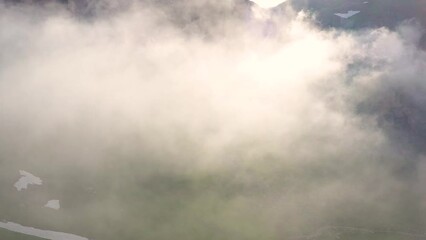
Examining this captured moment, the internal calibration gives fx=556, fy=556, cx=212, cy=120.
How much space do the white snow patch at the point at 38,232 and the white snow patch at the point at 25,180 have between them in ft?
45.0

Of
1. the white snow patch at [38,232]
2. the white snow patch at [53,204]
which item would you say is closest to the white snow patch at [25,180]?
the white snow patch at [53,204]

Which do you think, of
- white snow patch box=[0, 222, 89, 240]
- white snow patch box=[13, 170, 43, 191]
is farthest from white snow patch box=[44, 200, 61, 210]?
white snow patch box=[13, 170, 43, 191]

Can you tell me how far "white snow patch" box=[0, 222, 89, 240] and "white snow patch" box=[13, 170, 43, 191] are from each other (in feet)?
45.0

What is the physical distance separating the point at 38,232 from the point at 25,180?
21.7 metres

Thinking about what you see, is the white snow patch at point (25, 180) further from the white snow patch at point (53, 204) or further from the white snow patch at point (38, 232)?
the white snow patch at point (38, 232)

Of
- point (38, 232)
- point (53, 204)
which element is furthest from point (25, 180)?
point (38, 232)

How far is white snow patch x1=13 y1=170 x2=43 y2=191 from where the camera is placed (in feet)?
465

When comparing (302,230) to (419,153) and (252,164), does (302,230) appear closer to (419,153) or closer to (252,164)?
(252,164)

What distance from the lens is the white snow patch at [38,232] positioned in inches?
4926

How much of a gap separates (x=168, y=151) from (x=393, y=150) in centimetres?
6929

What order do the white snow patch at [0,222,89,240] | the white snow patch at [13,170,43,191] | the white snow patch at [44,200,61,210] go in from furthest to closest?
1. the white snow patch at [13,170,43,191]
2. the white snow patch at [44,200,61,210]
3. the white snow patch at [0,222,89,240]

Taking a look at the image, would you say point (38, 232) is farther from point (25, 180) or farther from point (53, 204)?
point (25, 180)

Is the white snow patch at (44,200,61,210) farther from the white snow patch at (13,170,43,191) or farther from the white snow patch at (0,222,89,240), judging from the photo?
Result: the white snow patch at (13,170,43,191)

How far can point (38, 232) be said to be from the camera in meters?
127
